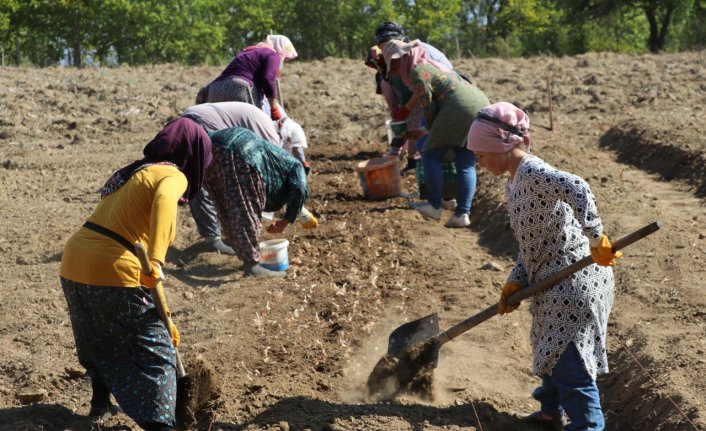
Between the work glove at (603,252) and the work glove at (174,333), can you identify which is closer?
the work glove at (603,252)

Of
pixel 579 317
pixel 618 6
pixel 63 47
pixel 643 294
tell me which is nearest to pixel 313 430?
pixel 579 317

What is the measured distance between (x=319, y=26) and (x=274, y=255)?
47790mm

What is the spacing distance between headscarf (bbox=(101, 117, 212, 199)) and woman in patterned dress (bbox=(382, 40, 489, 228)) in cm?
383

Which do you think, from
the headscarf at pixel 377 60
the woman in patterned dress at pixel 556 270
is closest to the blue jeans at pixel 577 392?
the woman in patterned dress at pixel 556 270

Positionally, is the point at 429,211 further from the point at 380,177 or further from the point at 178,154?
the point at 178,154

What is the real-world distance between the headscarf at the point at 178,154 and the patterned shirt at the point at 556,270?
4.98ft

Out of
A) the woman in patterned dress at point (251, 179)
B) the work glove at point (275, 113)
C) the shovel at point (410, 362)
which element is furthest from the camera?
the work glove at point (275, 113)

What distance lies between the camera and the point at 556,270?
417 centimetres

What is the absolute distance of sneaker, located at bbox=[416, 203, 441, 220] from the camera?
29.1ft

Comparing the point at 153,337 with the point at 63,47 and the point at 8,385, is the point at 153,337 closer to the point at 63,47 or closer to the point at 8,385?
A: the point at 8,385

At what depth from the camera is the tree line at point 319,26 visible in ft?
135

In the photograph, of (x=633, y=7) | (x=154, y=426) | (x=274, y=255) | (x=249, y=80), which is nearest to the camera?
(x=154, y=426)

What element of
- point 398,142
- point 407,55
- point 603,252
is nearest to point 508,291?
point 603,252

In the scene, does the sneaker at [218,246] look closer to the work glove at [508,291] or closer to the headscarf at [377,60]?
the headscarf at [377,60]
